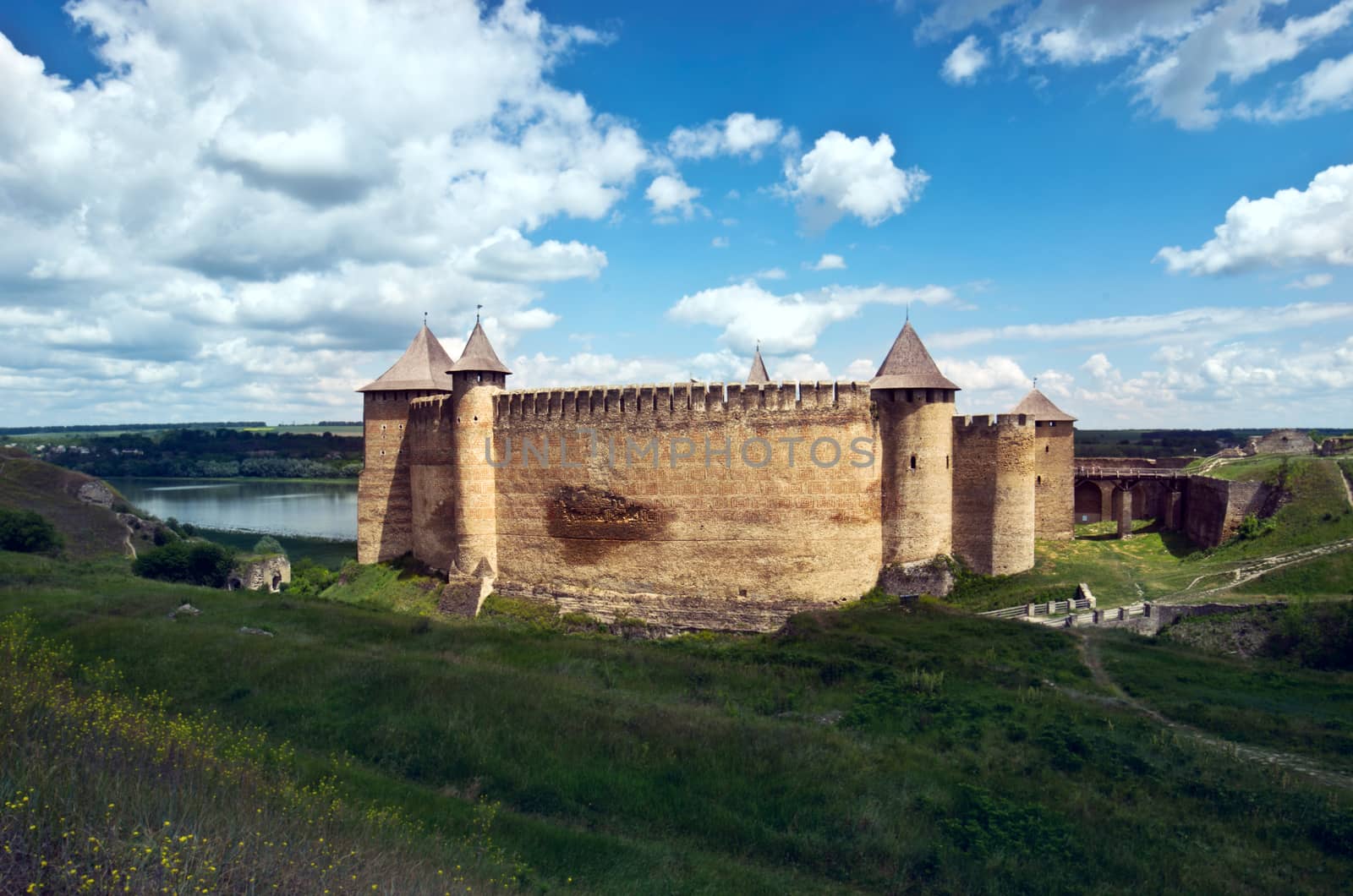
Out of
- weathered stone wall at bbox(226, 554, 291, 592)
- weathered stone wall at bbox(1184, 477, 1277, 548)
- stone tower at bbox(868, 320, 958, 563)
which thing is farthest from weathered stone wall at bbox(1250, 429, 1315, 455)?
weathered stone wall at bbox(226, 554, 291, 592)

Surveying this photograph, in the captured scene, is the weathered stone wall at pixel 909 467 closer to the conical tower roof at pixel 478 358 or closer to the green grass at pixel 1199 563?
the green grass at pixel 1199 563

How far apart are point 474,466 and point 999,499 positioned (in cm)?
1386

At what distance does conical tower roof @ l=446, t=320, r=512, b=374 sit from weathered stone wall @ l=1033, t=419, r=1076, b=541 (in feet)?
55.9

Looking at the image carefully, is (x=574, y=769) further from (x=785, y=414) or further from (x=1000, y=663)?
(x=785, y=414)

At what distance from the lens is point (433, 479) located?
71.5ft

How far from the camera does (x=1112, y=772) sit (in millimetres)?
9016

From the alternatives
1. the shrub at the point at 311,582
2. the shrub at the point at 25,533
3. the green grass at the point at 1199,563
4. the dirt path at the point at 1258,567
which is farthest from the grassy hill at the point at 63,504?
the dirt path at the point at 1258,567

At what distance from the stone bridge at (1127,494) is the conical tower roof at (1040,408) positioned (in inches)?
159

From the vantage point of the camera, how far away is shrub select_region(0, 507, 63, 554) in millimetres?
26547

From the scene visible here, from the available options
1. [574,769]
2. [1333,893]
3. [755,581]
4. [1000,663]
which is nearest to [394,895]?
[574,769]

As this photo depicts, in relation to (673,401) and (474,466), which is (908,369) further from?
(474,466)

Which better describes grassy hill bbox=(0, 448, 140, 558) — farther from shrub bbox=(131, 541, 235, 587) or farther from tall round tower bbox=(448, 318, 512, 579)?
tall round tower bbox=(448, 318, 512, 579)

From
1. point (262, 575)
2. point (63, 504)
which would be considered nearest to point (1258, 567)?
point (262, 575)

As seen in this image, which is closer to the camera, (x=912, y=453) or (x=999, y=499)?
(x=912, y=453)
